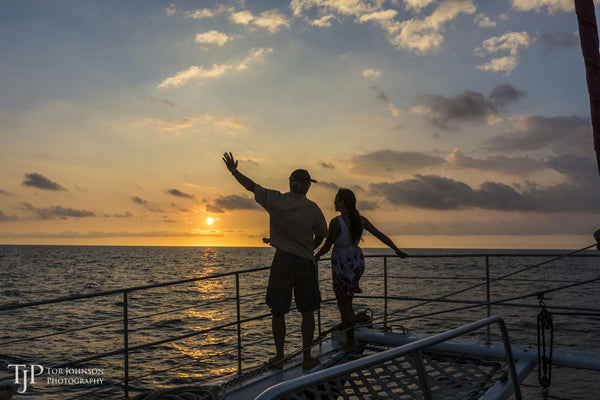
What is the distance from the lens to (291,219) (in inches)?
194

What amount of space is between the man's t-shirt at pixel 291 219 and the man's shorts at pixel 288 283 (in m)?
0.09

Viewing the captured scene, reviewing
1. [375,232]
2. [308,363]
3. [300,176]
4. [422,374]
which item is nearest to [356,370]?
[422,374]

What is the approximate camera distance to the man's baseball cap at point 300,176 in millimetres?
4965

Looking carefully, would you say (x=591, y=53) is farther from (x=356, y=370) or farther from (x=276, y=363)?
(x=276, y=363)

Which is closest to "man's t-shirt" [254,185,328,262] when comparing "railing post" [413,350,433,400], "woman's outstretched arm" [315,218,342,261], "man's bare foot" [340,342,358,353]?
"woman's outstretched arm" [315,218,342,261]

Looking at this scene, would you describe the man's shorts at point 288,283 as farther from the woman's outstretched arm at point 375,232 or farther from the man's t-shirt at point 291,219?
the woman's outstretched arm at point 375,232

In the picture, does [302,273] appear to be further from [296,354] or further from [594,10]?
[594,10]

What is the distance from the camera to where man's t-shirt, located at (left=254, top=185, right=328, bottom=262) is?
4859 millimetres

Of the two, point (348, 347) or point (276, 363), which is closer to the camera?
point (276, 363)

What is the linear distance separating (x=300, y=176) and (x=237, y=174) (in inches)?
25.2

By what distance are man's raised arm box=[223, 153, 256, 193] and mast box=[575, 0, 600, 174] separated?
9.54 ft

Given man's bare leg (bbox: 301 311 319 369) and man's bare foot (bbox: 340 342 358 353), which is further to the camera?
man's bare foot (bbox: 340 342 358 353)

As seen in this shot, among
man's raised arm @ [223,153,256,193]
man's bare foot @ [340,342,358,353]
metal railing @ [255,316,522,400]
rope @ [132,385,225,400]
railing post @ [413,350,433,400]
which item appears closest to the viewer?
metal railing @ [255,316,522,400]

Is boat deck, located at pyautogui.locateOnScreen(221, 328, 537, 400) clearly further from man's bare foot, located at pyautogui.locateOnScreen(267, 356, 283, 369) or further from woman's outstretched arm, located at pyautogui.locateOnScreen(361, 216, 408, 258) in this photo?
woman's outstretched arm, located at pyautogui.locateOnScreen(361, 216, 408, 258)
